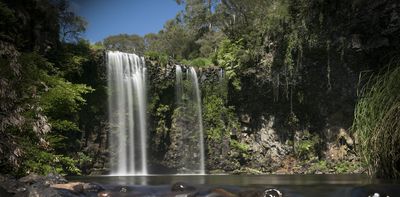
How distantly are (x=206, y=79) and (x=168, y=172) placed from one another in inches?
214

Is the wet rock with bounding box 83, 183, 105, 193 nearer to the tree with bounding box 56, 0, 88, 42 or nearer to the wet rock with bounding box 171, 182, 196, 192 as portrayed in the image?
the wet rock with bounding box 171, 182, 196, 192

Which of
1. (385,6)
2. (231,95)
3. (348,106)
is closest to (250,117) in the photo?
(231,95)

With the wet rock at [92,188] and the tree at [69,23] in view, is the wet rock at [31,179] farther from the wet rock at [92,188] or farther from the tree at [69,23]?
the tree at [69,23]

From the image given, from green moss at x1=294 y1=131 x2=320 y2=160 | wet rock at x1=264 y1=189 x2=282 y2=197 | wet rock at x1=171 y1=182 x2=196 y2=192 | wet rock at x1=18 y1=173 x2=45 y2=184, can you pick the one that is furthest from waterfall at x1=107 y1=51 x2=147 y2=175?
wet rock at x1=264 y1=189 x2=282 y2=197

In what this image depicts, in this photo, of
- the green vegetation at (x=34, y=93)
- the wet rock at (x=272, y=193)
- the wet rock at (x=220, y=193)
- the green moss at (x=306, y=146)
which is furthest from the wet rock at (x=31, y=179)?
the green moss at (x=306, y=146)

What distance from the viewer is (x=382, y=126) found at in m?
5.73

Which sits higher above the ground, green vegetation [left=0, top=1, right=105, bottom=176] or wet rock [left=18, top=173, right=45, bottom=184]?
green vegetation [left=0, top=1, right=105, bottom=176]

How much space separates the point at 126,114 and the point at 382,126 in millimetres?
17220

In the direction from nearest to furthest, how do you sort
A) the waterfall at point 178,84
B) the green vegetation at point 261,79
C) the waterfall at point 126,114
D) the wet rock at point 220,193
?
the wet rock at point 220,193 → the green vegetation at point 261,79 → the waterfall at point 126,114 → the waterfall at point 178,84

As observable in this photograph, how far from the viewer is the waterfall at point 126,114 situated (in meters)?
21.5

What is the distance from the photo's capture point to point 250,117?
23.1 metres

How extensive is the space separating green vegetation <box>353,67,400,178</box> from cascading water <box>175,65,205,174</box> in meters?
16.7

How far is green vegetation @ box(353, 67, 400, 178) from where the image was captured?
5711mm

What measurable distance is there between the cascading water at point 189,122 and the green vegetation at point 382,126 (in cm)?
1668
